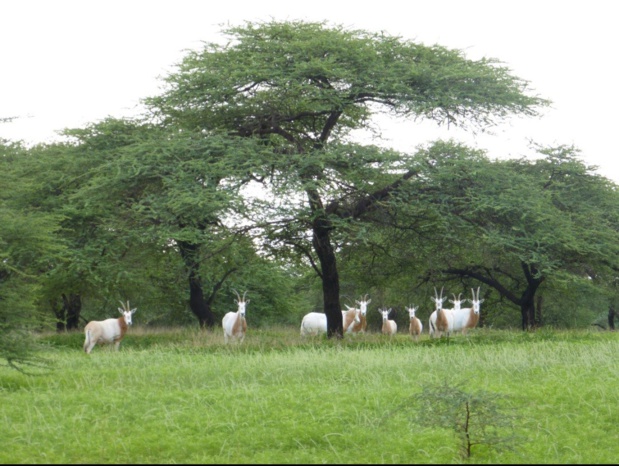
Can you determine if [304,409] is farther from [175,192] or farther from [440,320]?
[440,320]

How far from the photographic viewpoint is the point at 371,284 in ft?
111

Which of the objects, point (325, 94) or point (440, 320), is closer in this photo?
point (325, 94)

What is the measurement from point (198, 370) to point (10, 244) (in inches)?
184

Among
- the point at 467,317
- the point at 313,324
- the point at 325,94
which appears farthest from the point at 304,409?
the point at 313,324

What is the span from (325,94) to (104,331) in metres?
9.94

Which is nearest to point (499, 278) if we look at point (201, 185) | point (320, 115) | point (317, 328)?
point (317, 328)

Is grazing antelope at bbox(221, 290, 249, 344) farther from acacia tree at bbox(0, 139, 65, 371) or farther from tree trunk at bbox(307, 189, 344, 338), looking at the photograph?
acacia tree at bbox(0, 139, 65, 371)

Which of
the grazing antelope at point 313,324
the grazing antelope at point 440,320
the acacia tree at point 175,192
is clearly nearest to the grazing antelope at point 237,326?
the acacia tree at point 175,192

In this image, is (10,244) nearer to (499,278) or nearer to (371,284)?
(371,284)

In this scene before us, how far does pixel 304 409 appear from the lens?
12.2m

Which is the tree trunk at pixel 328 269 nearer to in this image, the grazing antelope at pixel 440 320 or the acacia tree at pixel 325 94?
the acacia tree at pixel 325 94

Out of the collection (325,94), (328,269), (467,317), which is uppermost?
(325,94)

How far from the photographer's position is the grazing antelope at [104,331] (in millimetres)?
24844

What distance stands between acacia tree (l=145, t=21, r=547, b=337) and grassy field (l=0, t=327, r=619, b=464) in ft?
24.5
